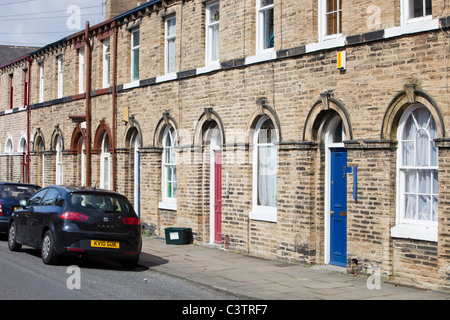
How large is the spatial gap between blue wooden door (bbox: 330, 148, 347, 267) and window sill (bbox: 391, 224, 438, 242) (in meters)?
1.63

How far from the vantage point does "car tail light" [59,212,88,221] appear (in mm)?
11445

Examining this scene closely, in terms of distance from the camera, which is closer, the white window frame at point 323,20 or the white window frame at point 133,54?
the white window frame at point 323,20

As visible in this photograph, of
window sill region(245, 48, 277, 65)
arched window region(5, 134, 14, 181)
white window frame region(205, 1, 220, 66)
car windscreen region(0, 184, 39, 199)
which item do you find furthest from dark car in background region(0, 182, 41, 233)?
arched window region(5, 134, 14, 181)

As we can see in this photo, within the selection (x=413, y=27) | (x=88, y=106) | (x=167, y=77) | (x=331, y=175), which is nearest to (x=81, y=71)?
(x=88, y=106)

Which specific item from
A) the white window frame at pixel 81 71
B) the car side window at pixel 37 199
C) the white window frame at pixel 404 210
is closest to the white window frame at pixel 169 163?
the car side window at pixel 37 199

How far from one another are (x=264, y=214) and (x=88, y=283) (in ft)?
16.7

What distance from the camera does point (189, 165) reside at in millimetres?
16672

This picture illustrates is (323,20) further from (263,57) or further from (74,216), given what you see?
(74,216)

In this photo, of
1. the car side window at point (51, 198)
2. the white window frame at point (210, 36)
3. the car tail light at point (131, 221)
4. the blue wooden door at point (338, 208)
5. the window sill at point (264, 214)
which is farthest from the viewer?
the white window frame at point (210, 36)

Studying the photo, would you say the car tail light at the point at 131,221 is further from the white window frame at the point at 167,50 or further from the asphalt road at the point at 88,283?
the white window frame at the point at 167,50

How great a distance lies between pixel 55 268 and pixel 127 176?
8707 mm

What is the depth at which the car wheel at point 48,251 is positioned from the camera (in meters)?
11.6

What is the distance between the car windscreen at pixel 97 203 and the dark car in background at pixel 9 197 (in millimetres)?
4896
